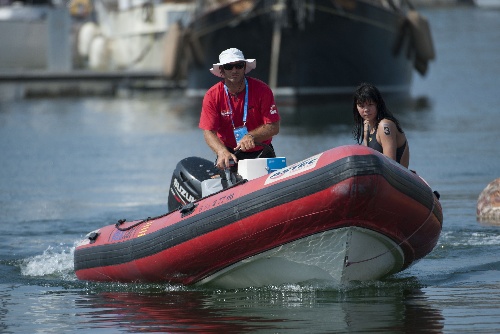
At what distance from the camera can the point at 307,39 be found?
29141 mm

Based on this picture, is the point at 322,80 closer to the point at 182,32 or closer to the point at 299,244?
the point at 182,32

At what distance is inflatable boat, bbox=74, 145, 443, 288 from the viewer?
802cm

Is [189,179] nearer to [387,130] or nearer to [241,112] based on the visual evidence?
[241,112]

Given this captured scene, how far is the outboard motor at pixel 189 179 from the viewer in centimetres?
959

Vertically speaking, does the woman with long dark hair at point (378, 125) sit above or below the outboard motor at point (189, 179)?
above

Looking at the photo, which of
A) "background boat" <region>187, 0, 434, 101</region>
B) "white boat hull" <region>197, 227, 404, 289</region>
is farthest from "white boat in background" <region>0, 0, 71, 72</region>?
"white boat hull" <region>197, 227, 404, 289</region>

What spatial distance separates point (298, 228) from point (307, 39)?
21224 millimetres

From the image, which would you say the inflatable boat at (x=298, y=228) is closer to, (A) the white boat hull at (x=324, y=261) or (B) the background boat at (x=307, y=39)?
(A) the white boat hull at (x=324, y=261)

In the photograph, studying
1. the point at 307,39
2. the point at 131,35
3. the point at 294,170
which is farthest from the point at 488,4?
the point at 294,170

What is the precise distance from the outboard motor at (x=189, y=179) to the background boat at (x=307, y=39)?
19299mm

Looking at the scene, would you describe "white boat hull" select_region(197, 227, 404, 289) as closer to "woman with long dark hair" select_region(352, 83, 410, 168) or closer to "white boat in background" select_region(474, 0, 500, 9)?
"woman with long dark hair" select_region(352, 83, 410, 168)

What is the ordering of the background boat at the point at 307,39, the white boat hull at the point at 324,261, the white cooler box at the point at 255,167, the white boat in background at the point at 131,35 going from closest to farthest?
1. the white boat hull at the point at 324,261
2. the white cooler box at the point at 255,167
3. the background boat at the point at 307,39
4. the white boat in background at the point at 131,35

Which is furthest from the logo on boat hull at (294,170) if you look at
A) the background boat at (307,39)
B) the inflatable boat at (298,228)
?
the background boat at (307,39)

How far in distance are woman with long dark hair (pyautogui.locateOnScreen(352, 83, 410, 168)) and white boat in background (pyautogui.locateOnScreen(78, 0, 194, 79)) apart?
99.0 ft
